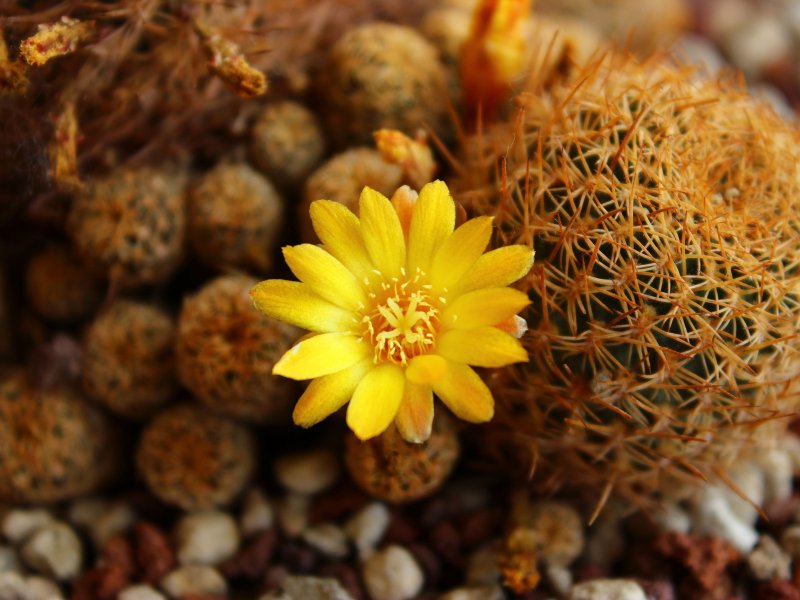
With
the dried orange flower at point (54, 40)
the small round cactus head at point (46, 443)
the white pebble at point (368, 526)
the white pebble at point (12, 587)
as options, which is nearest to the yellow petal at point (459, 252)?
the white pebble at point (368, 526)

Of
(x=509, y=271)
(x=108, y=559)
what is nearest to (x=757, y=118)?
(x=509, y=271)

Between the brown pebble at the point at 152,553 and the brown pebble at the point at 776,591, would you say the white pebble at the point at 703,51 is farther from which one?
the brown pebble at the point at 152,553

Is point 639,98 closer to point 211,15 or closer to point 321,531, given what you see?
point 211,15

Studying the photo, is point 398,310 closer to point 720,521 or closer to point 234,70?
point 234,70

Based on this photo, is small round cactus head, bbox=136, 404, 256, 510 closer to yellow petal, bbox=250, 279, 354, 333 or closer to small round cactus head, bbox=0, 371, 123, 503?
small round cactus head, bbox=0, 371, 123, 503

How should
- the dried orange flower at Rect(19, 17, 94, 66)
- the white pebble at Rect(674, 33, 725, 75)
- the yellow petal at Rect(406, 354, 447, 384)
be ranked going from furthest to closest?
the white pebble at Rect(674, 33, 725, 75) < the dried orange flower at Rect(19, 17, 94, 66) < the yellow petal at Rect(406, 354, 447, 384)

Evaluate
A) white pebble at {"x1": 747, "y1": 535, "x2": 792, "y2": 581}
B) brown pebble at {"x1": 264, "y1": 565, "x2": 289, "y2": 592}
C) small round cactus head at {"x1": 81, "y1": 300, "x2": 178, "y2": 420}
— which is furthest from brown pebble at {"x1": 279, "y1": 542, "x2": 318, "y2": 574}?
white pebble at {"x1": 747, "y1": 535, "x2": 792, "y2": 581}
